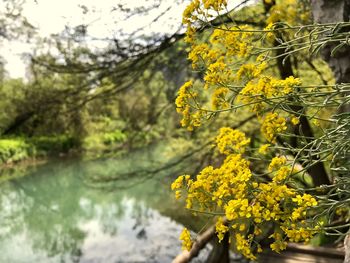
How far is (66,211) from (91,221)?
1.52 metres

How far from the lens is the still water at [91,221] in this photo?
8367mm

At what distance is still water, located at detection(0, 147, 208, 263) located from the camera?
8367 mm

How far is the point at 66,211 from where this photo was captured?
12.5 metres

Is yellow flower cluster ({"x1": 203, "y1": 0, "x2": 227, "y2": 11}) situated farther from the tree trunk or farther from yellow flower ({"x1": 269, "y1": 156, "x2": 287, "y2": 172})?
the tree trunk

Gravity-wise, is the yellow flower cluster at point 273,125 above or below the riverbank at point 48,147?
below

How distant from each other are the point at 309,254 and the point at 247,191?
2.63m

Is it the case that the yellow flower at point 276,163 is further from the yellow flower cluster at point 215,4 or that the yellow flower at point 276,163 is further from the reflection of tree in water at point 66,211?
the reflection of tree in water at point 66,211

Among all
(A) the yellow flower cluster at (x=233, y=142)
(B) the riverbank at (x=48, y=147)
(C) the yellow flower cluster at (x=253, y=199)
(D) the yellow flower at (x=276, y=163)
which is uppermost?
(B) the riverbank at (x=48, y=147)

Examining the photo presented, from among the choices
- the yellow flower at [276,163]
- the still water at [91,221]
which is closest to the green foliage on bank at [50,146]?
the still water at [91,221]

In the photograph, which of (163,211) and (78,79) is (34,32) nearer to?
(78,79)

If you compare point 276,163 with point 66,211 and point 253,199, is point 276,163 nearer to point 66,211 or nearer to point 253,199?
point 253,199

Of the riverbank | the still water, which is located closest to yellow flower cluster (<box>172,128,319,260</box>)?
the still water

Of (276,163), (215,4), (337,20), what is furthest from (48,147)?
(276,163)

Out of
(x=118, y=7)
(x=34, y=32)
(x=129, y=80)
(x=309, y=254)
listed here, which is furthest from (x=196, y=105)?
(x=34, y=32)
